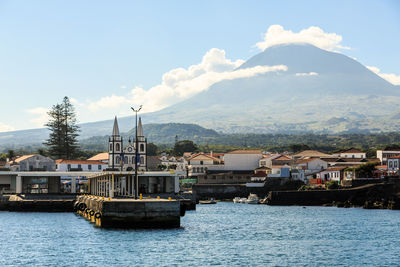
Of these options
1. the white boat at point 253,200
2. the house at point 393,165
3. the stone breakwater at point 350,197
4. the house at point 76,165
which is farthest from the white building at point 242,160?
the stone breakwater at point 350,197

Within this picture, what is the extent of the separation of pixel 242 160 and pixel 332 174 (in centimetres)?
3411

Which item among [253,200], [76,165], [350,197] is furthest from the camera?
[76,165]

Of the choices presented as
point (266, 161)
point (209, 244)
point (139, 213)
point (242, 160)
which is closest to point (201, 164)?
point (242, 160)

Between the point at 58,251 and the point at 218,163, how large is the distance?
4365 inches

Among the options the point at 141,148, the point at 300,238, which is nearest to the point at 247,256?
the point at 300,238

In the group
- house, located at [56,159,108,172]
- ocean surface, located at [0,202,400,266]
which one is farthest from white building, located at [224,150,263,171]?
ocean surface, located at [0,202,400,266]

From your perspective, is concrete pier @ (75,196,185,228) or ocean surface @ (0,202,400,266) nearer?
ocean surface @ (0,202,400,266)

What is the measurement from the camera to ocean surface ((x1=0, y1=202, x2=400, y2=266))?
37.7 meters

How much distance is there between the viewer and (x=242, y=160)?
150 meters

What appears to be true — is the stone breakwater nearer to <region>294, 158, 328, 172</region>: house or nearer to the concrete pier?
<region>294, 158, 328, 172</region>: house

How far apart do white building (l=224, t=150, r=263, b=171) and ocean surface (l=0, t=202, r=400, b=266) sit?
8296cm

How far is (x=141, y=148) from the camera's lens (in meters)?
141

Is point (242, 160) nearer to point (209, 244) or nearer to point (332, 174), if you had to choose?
point (332, 174)

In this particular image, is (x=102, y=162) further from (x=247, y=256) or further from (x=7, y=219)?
(x=247, y=256)
